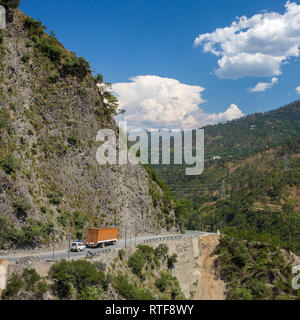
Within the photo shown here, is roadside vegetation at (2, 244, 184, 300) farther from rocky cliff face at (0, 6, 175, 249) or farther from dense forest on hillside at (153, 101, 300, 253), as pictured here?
dense forest on hillside at (153, 101, 300, 253)

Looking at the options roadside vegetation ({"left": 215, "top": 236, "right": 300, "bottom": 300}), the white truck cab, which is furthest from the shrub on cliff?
roadside vegetation ({"left": 215, "top": 236, "right": 300, "bottom": 300})

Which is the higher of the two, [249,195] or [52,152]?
[52,152]

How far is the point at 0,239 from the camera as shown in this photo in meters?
29.1

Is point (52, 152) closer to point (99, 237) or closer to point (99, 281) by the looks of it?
point (99, 237)

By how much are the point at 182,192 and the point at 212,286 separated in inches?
4183

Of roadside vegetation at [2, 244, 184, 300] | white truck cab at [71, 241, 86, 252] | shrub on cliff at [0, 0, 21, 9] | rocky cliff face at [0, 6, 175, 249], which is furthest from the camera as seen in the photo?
shrub on cliff at [0, 0, 21, 9]

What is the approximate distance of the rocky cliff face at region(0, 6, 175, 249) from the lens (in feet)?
105

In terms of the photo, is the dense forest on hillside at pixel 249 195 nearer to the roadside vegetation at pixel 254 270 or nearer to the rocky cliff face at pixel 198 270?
the roadside vegetation at pixel 254 270

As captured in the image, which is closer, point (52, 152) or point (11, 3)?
point (52, 152)

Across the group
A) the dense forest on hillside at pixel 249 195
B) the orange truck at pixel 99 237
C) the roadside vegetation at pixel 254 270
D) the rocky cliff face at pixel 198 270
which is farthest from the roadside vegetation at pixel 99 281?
the dense forest on hillside at pixel 249 195

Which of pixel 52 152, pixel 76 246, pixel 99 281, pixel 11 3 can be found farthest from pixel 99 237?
pixel 11 3

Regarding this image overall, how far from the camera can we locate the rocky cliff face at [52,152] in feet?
105

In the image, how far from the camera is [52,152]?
39.2m
